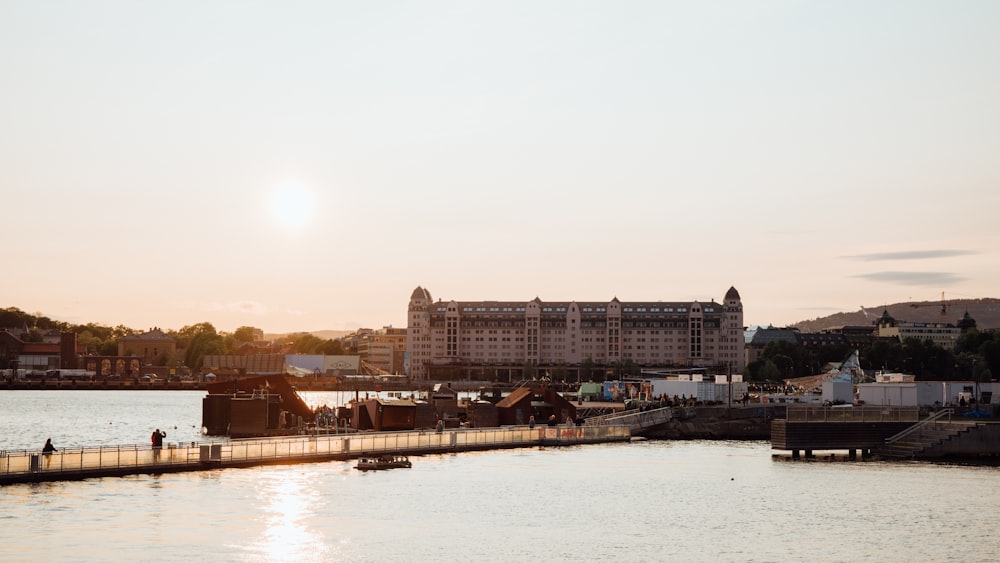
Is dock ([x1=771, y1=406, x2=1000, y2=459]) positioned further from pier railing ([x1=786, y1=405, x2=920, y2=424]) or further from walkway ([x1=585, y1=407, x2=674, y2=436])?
walkway ([x1=585, y1=407, x2=674, y2=436])

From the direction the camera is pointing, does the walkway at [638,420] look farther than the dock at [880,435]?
Yes

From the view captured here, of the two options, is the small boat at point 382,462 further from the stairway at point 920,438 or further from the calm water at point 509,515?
the stairway at point 920,438

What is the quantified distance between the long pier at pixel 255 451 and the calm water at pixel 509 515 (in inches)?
53.6

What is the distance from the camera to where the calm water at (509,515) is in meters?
45.4

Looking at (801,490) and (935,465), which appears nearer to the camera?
(801,490)

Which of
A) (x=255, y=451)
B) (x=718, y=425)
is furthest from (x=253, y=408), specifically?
(x=718, y=425)

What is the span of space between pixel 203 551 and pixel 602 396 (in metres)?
155

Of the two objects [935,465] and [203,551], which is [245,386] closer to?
[935,465]

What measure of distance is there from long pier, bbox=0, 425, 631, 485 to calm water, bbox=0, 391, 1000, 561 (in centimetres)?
136

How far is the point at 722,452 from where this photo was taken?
319 ft

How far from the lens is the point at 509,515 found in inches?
2184

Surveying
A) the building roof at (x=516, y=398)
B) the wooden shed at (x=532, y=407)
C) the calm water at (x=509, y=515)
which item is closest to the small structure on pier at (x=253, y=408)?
the building roof at (x=516, y=398)

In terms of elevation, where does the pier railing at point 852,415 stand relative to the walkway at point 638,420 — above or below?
above

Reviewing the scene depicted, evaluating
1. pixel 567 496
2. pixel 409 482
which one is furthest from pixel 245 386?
pixel 567 496
